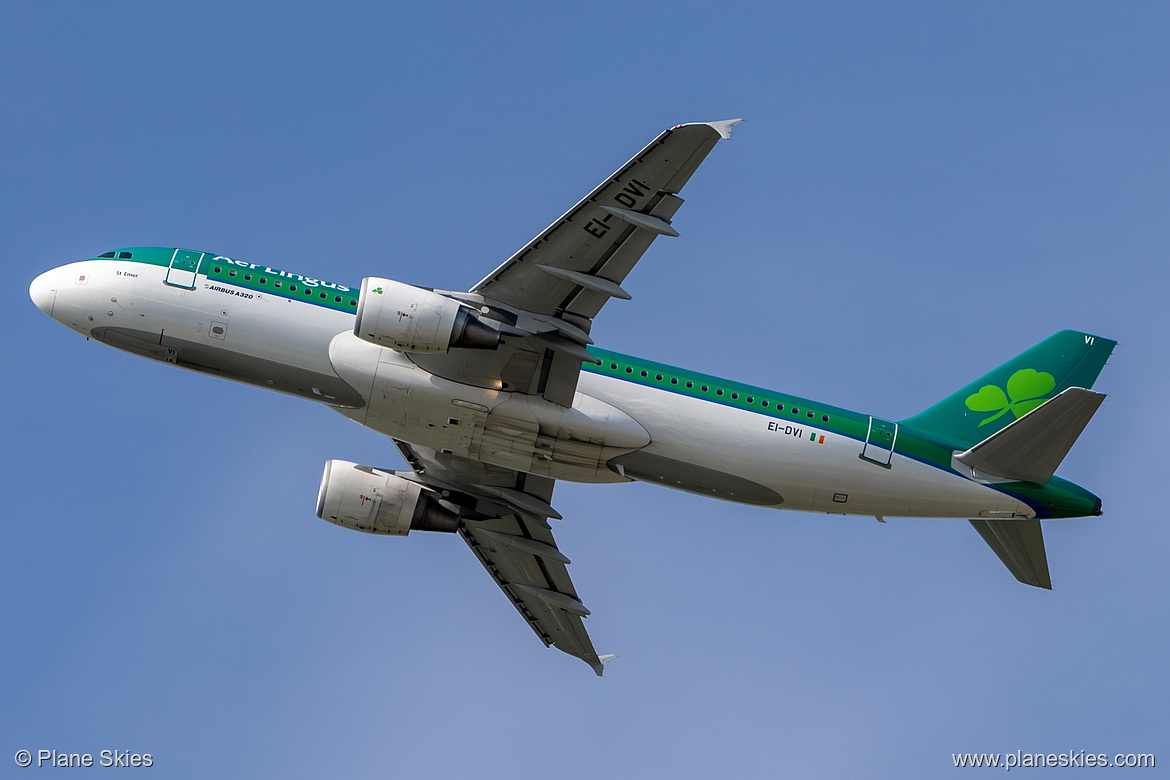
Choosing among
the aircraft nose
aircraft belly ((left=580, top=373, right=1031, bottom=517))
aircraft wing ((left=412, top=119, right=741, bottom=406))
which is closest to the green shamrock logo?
aircraft belly ((left=580, top=373, right=1031, bottom=517))

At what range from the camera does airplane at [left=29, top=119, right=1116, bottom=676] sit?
33531mm

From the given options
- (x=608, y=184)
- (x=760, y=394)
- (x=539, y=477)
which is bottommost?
(x=539, y=477)

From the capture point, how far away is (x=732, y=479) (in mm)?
35719

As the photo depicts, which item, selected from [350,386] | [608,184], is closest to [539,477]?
[350,386]

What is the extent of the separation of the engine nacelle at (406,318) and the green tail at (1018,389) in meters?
15.0

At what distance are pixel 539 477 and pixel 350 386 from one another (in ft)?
26.4

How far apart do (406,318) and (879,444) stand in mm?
14555

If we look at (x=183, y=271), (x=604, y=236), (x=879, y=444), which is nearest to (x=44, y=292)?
(x=183, y=271)

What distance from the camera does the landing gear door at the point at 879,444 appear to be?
3578cm

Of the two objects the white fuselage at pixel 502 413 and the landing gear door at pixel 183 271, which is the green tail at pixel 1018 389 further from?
the landing gear door at pixel 183 271

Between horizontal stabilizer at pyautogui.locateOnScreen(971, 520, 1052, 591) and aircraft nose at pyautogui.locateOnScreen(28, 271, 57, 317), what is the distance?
2904 centimetres

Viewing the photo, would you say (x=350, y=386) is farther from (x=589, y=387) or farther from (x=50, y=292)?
(x=50, y=292)

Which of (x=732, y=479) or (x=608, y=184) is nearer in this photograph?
(x=608, y=184)

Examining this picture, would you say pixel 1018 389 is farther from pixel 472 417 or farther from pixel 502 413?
pixel 472 417
